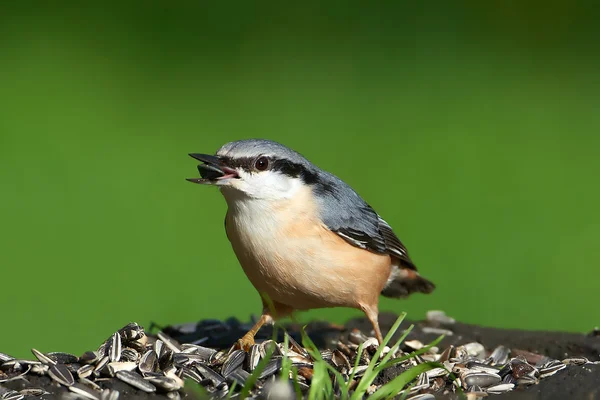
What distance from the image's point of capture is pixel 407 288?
5.57 meters

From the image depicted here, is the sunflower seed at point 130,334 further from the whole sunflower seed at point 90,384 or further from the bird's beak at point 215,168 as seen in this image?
the bird's beak at point 215,168

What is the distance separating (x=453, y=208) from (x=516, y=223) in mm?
612

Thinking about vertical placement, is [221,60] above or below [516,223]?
above

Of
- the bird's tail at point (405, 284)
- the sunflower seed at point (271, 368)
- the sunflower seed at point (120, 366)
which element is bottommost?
the sunflower seed at point (120, 366)

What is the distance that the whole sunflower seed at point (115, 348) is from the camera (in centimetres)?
422

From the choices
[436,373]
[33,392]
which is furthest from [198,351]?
[436,373]

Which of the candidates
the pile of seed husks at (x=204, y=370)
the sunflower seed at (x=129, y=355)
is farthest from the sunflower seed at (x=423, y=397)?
the sunflower seed at (x=129, y=355)

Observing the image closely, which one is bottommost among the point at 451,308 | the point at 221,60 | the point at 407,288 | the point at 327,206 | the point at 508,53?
the point at 451,308

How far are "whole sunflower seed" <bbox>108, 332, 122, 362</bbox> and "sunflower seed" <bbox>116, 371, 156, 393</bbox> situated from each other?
18 centimetres

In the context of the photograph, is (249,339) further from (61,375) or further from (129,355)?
(61,375)

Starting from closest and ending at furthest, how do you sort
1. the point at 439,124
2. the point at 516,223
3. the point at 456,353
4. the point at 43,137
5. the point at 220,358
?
Result: the point at 220,358 < the point at 456,353 < the point at 516,223 < the point at 43,137 < the point at 439,124

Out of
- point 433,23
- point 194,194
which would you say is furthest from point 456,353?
point 433,23

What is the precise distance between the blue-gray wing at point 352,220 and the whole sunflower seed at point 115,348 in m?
1.24

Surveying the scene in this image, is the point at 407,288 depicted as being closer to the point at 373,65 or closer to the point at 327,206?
the point at 327,206
